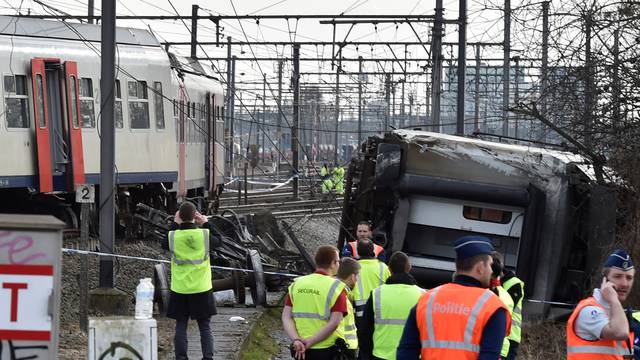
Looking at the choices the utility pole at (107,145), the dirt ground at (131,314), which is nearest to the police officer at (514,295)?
the dirt ground at (131,314)

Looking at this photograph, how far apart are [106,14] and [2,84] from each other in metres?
5.31

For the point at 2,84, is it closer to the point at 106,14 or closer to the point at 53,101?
the point at 53,101

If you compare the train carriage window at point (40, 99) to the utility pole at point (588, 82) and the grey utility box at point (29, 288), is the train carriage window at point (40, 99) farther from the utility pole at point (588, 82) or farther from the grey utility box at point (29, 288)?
the grey utility box at point (29, 288)

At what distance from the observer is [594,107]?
48.3ft

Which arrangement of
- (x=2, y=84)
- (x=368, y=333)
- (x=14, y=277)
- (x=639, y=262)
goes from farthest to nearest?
1. (x=2, y=84)
2. (x=639, y=262)
3. (x=368, y=333)
4. (x=14, y=277)

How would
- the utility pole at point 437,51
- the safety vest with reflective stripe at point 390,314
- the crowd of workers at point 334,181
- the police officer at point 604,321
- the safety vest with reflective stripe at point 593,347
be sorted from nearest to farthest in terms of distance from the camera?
the police officer at point 604,321
the safety vest with reflective stripe at point 593,347
the safety vest with reflective stripe at point 390,314
the utility pole at point 437,51
the crowd of workers at point 334,181

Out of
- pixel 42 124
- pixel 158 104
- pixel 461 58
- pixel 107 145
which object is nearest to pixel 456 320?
pixel 107 145

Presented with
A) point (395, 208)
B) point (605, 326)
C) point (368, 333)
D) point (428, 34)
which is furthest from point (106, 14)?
point (428, 34)

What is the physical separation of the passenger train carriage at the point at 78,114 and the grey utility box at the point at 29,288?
1379cm

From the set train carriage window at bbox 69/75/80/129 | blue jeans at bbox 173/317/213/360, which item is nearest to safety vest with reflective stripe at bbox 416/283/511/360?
blue jeans at bbox 173/317/213/360

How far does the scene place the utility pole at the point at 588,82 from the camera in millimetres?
14289

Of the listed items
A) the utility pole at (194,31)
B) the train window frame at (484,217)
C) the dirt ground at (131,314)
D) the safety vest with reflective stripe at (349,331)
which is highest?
the utility pole at (194,31)

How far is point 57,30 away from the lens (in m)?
21.7

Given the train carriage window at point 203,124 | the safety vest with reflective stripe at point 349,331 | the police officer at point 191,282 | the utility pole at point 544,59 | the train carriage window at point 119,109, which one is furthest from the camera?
the train carriage window at point 203,124
